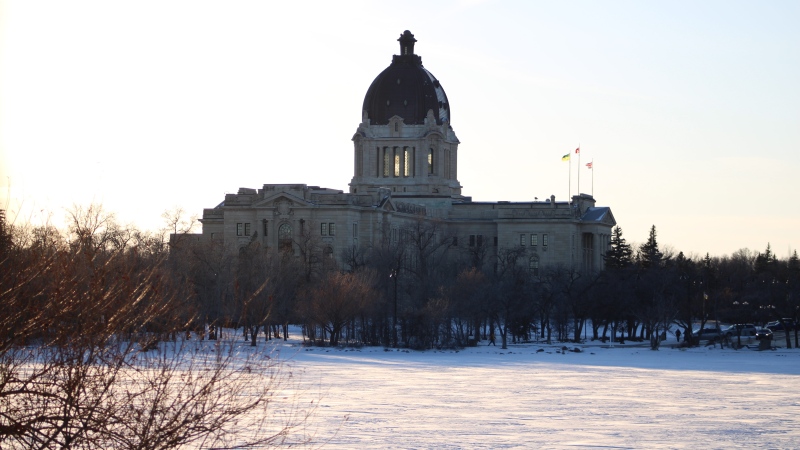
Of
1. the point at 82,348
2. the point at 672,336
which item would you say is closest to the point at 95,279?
the point at 82,348

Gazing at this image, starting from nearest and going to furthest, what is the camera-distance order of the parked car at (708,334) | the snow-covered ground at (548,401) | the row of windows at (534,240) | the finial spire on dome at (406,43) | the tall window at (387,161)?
the snow-covered ground at (548,401) → the parked car at (708,334) → the row of windows at (534,240) → the finial spire on dome at (406,43) → the tall window at (387,161)

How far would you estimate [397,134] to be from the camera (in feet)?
490

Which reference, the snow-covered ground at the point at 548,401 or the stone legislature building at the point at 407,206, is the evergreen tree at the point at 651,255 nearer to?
the stone legislature building at the point at 407,206

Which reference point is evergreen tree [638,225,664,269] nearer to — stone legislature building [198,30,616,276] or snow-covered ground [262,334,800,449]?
stone legislature building [198,30,616,276]

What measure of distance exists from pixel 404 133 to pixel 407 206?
1249cm

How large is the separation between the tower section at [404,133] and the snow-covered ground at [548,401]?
85947mm

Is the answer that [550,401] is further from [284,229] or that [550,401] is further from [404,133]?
[404,133]

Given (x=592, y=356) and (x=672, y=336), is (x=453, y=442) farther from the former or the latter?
(x=672, y=336)

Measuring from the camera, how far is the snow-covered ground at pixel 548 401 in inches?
1231

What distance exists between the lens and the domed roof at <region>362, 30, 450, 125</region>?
14825 centimetres

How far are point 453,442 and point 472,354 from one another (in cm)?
3707

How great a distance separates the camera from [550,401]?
131 feet

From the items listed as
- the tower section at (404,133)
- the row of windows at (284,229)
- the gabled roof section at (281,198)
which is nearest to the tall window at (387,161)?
the tower section at (404,133)

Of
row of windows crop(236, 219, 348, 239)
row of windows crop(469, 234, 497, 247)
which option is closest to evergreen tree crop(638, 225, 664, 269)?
row of windows crop(469, 234, 497, 247)
